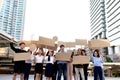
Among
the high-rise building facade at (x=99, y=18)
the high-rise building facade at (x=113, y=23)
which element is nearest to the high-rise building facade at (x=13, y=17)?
the high-rise building facade at (x=113, y=23)

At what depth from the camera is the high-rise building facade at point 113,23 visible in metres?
65.3

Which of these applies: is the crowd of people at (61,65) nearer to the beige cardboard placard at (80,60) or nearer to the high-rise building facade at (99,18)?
the beige cardboard placard at (80,60)

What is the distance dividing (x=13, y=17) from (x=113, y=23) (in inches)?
1292

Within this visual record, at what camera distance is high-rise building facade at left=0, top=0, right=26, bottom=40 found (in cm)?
6272

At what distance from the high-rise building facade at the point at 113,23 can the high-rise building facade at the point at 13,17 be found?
28.4m

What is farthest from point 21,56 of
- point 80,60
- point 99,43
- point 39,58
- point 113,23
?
point 113,23

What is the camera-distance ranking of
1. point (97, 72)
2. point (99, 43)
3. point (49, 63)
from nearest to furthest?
point (99, 43) < point (97, 72) < point (49, 63)

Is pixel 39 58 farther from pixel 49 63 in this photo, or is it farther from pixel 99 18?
pixel 99 18

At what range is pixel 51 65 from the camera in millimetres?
7281

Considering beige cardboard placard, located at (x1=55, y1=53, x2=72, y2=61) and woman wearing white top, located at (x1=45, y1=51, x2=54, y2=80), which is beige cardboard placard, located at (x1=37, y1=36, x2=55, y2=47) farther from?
woman wearing white top, located at (x1=45, y1=51, x2=54, y2=80)

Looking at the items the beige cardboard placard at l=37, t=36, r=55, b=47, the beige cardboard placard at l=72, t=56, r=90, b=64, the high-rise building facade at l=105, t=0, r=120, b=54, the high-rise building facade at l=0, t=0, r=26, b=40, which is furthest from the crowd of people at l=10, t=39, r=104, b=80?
the high-rise building facade at l=105, t=0, r=120, b=54

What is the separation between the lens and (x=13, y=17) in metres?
72.1

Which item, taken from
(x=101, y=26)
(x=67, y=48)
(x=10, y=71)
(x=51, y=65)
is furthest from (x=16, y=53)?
(x=101, y=26)

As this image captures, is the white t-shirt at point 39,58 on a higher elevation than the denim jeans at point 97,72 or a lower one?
higher
